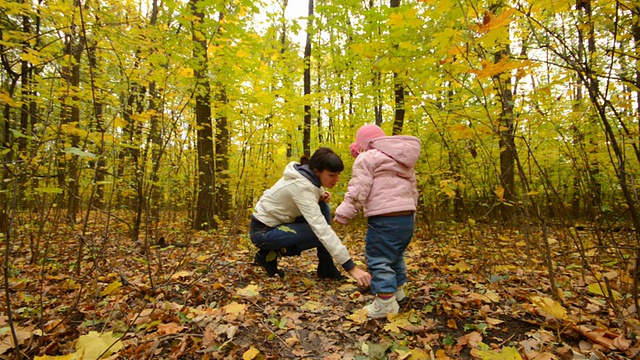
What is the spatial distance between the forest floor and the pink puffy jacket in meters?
0.74

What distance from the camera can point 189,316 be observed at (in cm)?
206

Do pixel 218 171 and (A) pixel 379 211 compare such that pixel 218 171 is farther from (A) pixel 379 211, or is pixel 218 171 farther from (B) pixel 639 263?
(B) pixel 639 263

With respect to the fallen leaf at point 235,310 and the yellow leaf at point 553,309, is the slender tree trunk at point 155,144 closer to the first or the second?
the fallen leaf at point 235,310

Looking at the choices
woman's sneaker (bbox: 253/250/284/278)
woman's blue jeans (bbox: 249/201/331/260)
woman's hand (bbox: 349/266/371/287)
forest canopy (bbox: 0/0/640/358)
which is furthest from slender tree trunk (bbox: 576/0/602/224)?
woman's sneaker (bbox: 253/250/284/278)

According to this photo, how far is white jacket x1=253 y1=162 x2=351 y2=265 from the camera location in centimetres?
238

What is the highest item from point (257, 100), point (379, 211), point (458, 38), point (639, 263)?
point (257, 100)

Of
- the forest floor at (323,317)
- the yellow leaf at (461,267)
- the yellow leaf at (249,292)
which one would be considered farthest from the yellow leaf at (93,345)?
the yellow leaf at (461,267)

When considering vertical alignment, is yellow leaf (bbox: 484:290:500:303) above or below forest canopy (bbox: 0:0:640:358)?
below

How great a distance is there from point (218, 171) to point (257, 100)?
1825 mm

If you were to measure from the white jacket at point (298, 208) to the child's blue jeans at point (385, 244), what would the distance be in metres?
0.23

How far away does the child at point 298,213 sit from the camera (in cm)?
265

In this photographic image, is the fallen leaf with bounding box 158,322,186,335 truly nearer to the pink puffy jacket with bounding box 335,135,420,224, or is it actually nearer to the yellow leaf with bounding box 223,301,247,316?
the yellow leaf with bounding box 223,301,247,316

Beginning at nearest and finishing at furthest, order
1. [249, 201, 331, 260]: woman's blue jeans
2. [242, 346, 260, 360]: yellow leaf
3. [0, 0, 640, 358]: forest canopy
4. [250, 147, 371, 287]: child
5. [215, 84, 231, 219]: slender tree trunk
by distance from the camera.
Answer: [242, 346, 260, 360]: yellow leaf → [0, 0, 640, 358]: forest canopy → [250, 147, 371, 287]: child → [249, 201, 331, 260]: woman's blue jeans → [215, 84, 231, 219]: slender tree trunk

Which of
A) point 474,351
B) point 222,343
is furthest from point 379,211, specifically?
point 222,343
